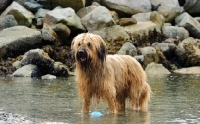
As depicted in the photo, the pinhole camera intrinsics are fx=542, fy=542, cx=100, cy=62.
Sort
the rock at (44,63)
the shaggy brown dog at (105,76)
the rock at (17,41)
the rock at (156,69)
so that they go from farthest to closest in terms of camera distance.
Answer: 1. the rock at (17,41)
2. the rock at (156,69)
3. the rock at (44,63)
4. the shaggy brown dog at (105,76)

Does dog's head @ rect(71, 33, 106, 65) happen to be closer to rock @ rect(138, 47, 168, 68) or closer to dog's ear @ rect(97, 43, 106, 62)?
dog's ear @ rect(97, 43, 106, 62)

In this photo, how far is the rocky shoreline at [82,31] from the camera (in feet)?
71.2

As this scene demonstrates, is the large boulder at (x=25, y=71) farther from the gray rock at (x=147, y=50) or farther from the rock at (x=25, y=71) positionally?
the gray rock at (x=147, y=50)

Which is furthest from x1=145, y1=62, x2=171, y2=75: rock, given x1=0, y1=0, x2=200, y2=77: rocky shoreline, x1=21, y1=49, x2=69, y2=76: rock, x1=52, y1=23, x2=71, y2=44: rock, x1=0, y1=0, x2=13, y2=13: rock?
x1=0, y1=0, x2=13, y2=13: rock

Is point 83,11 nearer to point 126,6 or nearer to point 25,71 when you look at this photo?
point 126,6

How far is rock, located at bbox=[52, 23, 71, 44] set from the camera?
24.2 meters

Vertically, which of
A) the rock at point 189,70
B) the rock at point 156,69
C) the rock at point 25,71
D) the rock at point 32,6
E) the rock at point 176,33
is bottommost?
the rock at point 189,70

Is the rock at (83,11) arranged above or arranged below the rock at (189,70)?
above

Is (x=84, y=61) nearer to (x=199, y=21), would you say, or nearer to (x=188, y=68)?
(x=188, y=68)

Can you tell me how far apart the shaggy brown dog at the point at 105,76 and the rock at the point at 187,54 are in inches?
516

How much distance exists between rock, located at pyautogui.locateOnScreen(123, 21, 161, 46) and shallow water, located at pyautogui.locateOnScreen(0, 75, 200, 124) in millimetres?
6957

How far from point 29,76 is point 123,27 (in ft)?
26.1

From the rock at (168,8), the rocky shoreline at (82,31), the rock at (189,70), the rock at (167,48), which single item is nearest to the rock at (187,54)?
the rocky shoreline at (82,31)

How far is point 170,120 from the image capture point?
10008 millimetres
